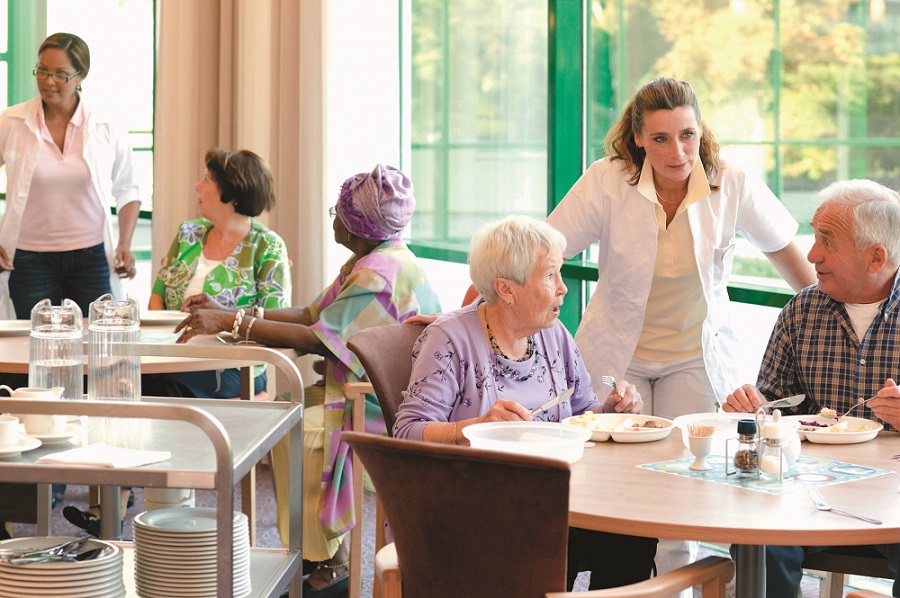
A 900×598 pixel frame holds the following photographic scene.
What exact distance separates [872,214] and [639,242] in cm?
67

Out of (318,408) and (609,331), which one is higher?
(609,331)

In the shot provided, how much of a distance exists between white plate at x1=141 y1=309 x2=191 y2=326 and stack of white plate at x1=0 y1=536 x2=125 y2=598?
66.5 inches

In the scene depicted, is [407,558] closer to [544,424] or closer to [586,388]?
[544,424]

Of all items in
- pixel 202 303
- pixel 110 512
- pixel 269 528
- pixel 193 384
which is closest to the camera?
pixel 110 512

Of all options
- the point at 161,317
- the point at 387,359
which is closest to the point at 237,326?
the point at 161,317

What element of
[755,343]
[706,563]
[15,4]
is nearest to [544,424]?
[706,563]

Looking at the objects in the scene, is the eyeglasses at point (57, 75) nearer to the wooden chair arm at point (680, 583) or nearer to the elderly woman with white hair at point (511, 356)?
the elderly woman with white hair at point (511, 356)

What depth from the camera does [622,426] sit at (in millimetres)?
2342

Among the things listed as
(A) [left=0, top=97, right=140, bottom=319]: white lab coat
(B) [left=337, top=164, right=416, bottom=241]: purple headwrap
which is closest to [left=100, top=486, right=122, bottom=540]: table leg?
(B) [left=337, top=164, right=416, bottom=241]: purple headwrap

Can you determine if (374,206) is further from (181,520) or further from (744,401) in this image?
(181,520)

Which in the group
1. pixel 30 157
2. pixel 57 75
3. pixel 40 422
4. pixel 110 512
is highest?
Result: pixel 57 75

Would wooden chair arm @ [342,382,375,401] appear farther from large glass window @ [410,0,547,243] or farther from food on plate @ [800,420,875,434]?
large glass window @ [410,0,547,243]

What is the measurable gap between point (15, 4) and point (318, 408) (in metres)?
4.99

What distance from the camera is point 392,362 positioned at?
8.51ft
